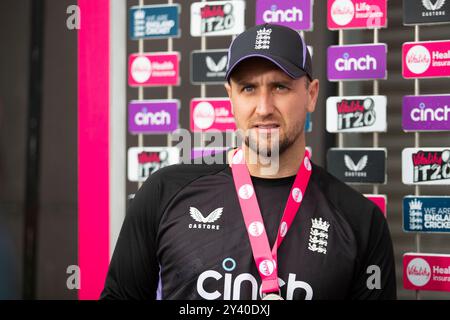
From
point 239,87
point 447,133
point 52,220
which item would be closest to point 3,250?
point 52,220

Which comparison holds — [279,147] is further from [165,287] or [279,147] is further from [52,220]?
[52,220]

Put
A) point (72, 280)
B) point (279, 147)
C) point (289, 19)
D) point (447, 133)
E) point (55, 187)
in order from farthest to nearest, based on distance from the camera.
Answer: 1. point (55, 187)
2. point (72, 280)
3. point (289, 19)
4. point (447, 133)
5. point (279, 147)

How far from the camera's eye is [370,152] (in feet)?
7.80

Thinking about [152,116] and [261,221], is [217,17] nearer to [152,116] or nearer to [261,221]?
[152,116]

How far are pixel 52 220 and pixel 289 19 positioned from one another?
5.69 feet

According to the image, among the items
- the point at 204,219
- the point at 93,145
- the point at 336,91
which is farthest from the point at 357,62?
the point at 93,145

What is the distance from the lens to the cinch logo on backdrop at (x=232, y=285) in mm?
1748

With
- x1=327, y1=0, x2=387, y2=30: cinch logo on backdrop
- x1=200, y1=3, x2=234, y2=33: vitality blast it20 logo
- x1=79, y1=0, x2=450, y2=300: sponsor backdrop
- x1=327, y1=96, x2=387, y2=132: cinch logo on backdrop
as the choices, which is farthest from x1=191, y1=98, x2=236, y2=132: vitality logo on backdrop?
x1=327, y1=0, x2=387, y2=30: cinch logo on backdrop

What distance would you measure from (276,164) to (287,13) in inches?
35.8

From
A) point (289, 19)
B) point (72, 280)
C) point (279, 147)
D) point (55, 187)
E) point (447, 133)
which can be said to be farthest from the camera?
point (55, 187)

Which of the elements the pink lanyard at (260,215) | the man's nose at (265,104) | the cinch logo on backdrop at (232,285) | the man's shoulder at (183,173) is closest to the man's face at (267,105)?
the man's nose at (265,104)

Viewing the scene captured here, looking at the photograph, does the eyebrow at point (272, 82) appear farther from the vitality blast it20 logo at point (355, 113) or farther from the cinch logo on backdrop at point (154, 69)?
the cinch logo on backdrop at point (154, 69)

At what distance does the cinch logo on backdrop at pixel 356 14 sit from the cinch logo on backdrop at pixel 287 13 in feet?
0.32

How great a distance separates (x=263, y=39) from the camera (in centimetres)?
188
